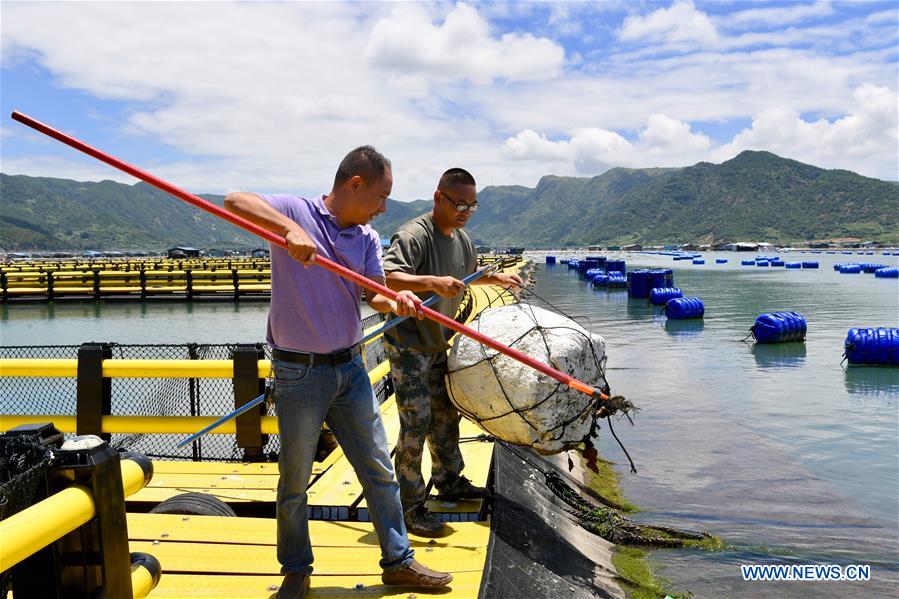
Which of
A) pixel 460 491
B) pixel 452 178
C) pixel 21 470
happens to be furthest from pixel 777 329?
pixel 21 470

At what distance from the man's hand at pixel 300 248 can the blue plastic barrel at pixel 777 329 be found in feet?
65.3

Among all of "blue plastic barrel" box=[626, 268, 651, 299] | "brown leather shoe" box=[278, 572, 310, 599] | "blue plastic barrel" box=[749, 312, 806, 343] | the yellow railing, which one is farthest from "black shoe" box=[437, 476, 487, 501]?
"blue plastic barrel" box=[626, 268, 651, 299]

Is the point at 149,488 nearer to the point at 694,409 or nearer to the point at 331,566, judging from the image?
the point at 331,566

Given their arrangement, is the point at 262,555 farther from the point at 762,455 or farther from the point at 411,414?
the point at 762,455

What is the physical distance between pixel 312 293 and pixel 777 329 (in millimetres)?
19717

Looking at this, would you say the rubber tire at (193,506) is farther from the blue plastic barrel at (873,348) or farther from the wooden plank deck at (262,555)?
the blue plastic barrel at (873,348)

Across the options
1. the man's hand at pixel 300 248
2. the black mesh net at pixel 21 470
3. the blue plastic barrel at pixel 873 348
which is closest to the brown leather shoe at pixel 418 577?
the man's hand at pixel 300 248

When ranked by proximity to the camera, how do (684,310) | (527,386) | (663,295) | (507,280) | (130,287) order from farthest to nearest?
(663,295) → (130,287) → (684,310) → (507,280) → (527,386)

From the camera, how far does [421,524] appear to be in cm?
433

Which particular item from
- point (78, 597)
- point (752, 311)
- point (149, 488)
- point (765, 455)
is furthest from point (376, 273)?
point (752, 311)

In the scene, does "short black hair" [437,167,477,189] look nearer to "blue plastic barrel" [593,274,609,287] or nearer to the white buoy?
the white buoy

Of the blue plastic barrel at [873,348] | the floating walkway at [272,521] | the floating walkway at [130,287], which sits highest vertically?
the floating walkway at [130,287]

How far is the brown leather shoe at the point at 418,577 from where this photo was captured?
350 centimetres

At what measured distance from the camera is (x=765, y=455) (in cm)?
955
